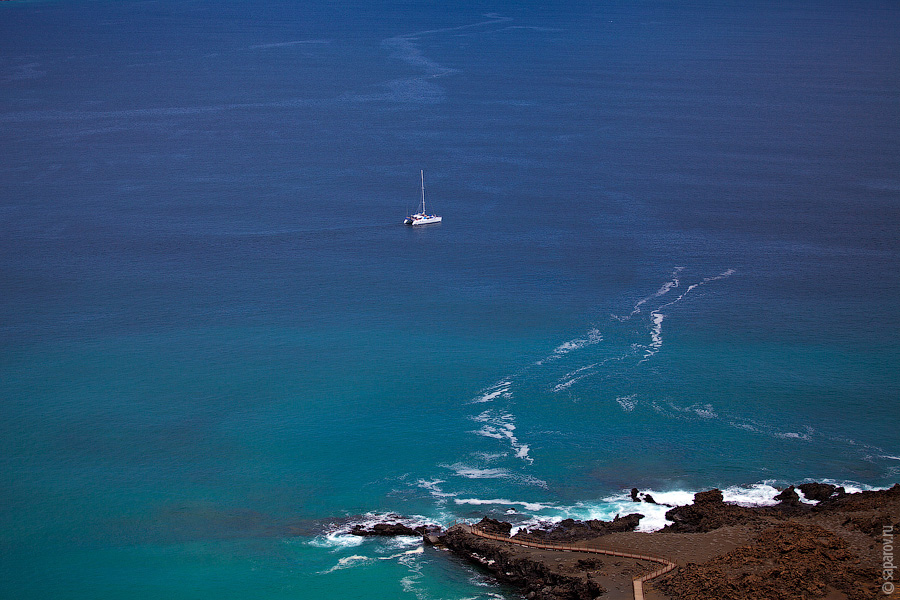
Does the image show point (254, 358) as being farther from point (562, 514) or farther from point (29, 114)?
point (29, 114)

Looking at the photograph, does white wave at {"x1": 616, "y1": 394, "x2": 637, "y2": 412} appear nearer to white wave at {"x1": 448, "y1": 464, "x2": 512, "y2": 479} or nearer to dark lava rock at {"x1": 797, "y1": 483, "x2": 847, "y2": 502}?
white wave at {"x1": 448, "y1": 464, "x2": 512, "y2": 479}

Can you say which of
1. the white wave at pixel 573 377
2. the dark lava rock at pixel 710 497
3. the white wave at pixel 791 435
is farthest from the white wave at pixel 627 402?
the dark lava rock at pixel 710 497

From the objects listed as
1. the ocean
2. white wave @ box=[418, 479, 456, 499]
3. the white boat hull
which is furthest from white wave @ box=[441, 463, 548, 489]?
the white boat hull

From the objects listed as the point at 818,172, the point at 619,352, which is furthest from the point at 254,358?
the point at 818,172

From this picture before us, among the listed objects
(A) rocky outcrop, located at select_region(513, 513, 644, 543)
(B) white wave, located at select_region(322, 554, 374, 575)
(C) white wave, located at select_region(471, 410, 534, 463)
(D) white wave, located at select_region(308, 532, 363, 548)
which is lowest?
(B) white wave, located at select_region(322, 554, 374, 575)

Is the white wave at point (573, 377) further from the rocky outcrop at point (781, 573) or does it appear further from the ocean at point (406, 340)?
the rocky outcrop at point (781, 573)
